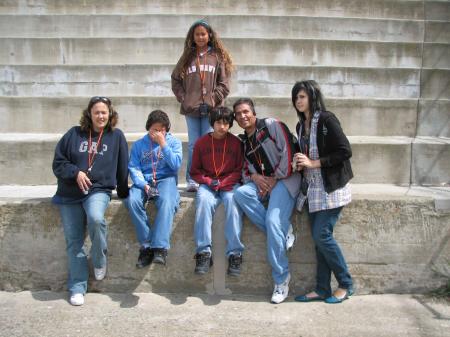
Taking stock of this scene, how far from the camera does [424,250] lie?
4.05 m

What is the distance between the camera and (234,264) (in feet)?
12.4

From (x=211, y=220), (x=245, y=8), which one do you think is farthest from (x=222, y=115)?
(x=245, y=8)

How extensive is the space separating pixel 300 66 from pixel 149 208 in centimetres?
360

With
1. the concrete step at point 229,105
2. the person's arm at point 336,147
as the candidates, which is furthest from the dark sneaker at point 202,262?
the concrete step at point 229,105

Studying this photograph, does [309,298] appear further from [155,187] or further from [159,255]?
[155,187]

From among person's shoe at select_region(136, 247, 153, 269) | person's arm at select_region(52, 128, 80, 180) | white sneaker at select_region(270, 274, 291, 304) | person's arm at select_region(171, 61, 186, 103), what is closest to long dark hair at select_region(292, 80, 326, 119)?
person's arm at select_region(171, 61, 186, 103)

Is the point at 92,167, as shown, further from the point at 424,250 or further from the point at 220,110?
the point at 424,250

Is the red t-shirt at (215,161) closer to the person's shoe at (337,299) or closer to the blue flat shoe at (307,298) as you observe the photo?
the blue flat shoe at (307,298)

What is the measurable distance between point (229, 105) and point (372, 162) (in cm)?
191

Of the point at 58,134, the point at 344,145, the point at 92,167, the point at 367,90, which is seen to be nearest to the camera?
the point at 344,145

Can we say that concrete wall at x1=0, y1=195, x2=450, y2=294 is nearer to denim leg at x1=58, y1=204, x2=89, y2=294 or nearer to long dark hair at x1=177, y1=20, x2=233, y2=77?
denim leg at x1=58, y1=204, x2=89, y2=294

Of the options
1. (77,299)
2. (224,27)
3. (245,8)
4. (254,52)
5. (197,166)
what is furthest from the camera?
(245,8)

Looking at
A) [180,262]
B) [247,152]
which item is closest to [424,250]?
[247,152]

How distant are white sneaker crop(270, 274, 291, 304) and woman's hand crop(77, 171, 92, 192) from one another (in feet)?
5.94
